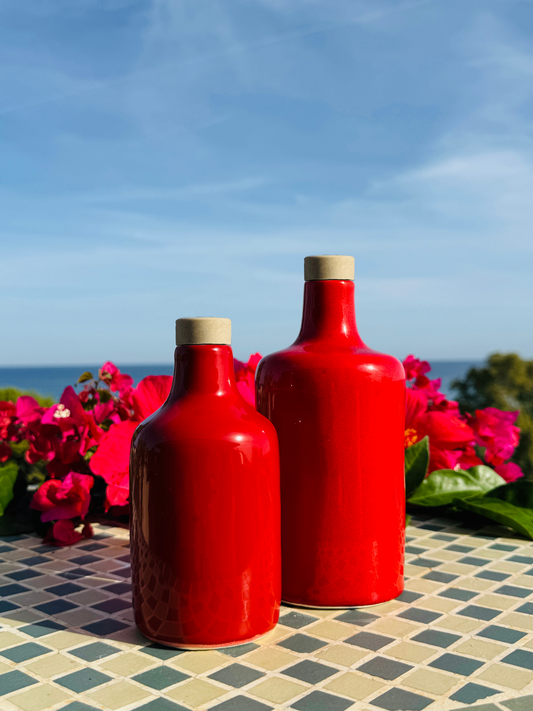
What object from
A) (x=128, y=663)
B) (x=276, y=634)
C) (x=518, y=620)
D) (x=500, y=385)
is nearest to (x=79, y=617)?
(x=128, y=663)

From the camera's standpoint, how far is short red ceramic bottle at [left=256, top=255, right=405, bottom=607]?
3.13 feet

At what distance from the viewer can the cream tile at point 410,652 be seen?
0.82m

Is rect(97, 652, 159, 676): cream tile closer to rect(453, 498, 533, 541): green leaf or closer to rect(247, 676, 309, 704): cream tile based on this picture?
rect(247, 676, 309, 704): cream tile

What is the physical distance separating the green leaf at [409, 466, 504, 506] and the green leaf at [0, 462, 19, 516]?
870 millimetres

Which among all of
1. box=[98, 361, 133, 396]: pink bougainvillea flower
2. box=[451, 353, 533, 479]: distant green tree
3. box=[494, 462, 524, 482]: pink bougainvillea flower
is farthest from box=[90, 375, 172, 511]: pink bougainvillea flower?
box=[451, 353, 533, 479]: distant green tree

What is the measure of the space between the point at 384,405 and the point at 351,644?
1.05 feet

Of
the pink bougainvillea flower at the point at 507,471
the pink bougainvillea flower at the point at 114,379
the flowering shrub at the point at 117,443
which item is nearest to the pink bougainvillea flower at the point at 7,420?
the flowering shrub at the point at 117,443

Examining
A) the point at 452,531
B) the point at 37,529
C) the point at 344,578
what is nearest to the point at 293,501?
the point at 344,578

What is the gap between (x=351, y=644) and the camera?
853 millimetres

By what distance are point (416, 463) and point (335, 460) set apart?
0.56 metres

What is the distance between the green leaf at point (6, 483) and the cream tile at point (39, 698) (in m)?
0.77

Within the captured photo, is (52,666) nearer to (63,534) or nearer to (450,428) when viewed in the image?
(63,534)

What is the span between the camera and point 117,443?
1284 millimetres

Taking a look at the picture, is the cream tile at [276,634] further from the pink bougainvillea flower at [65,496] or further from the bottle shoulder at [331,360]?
the pink bougainvillea flower at [65,496]
